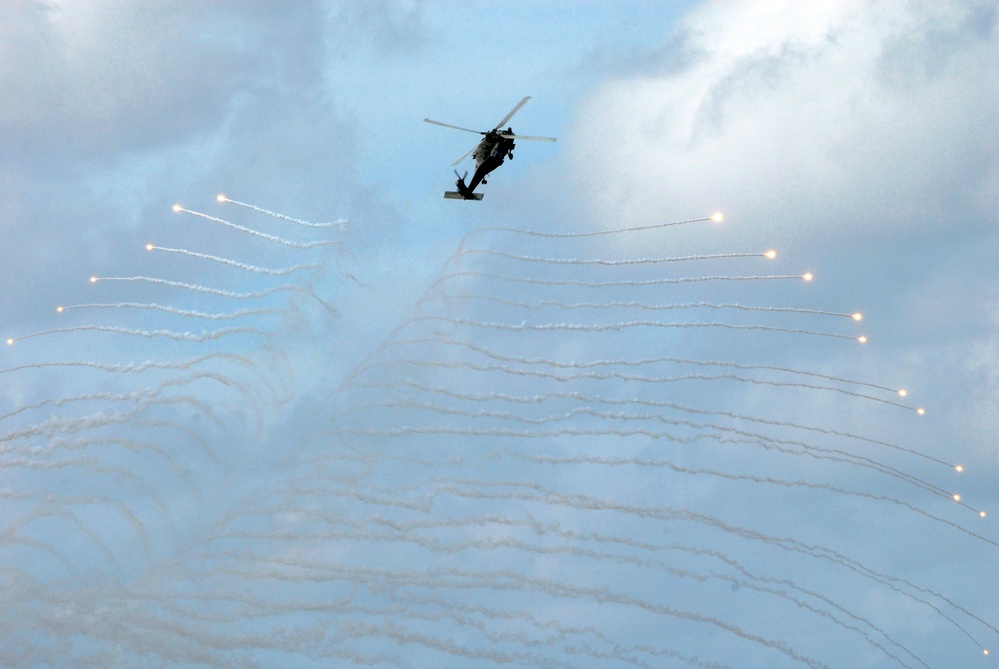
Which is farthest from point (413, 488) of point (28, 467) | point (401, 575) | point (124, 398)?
point (28, 467)

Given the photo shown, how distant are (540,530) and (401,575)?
941 cm

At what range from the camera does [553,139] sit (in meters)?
96.1

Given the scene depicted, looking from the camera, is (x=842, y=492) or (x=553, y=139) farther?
(x=842, y=492)

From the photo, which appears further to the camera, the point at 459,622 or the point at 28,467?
the point at 28,467

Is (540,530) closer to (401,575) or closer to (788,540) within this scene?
(401,575)

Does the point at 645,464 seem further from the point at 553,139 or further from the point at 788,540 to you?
the point at 553,139

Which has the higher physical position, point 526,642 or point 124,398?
A: point 124,398

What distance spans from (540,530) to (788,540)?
16970 mm

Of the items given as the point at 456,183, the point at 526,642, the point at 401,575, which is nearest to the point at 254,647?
the point at 401,575

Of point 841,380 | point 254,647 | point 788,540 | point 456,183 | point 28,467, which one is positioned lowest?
point 254,647

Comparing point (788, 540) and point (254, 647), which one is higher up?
point (788, 540)

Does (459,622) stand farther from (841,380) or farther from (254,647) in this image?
(841,380)

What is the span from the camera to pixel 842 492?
104 m

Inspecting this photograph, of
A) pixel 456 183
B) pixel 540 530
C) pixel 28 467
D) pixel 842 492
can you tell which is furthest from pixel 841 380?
pixel 28 467
